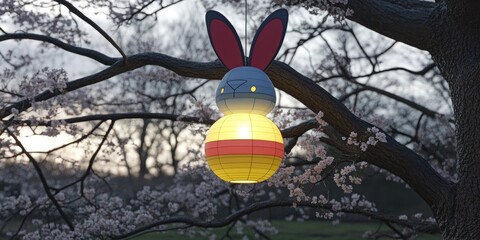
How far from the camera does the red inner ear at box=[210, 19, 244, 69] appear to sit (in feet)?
12.0

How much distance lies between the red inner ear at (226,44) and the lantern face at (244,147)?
16.7 inches

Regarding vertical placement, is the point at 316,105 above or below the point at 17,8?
below

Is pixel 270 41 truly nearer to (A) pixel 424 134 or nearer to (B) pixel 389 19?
(B) pixel 389 19

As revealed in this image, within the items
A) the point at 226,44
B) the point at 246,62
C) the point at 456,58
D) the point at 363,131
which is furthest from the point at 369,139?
the point at 226,44

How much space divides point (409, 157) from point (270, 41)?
183 centimetres

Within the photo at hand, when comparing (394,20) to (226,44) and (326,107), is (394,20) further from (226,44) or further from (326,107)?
(226,44)

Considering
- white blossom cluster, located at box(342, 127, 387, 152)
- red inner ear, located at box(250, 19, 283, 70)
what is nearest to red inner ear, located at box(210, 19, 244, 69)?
red inner ear, located at box(250, 19, 283, 70)

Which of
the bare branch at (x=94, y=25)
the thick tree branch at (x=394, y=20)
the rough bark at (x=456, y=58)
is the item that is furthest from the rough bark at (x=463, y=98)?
the bare branch at (x=94, y=25)

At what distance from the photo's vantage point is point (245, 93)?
3373 millimetres

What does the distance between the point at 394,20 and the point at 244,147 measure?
101 inches

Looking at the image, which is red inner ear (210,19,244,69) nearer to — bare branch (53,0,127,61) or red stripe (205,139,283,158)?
red stripe (205,139,283,158)

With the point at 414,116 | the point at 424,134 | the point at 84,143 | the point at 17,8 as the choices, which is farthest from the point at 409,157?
the point at 414,116

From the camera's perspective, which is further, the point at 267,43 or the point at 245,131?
the point at 267,43

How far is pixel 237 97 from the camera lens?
3387mm
